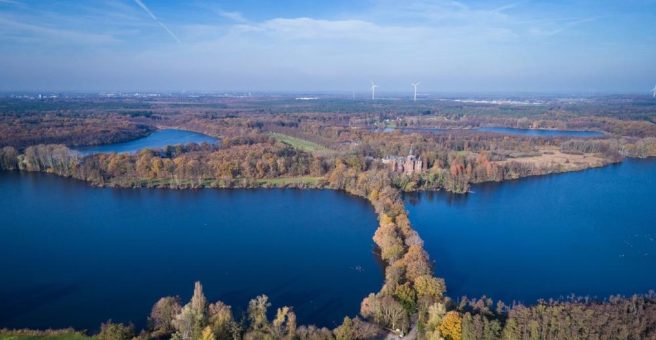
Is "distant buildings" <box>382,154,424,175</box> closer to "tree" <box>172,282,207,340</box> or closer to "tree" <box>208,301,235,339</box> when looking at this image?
"tree" <box>208,301,235,339</box>

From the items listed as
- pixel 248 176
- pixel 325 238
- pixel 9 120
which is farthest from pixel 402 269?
pixel 9 120

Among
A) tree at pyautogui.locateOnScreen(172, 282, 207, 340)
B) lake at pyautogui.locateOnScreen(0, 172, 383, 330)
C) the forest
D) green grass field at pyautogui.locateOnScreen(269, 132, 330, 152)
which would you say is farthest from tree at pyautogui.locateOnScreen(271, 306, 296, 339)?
green grass field at pyautogui.locateOnScreen(269, 132, 330, 152)

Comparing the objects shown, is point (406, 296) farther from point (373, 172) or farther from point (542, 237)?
point (373, 172)

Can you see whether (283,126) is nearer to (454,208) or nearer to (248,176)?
(248,176)

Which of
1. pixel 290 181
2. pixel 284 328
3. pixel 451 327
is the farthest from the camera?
pixel 290 181

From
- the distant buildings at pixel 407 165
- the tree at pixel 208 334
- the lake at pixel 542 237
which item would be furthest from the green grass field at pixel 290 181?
the tree at pixel 208 334

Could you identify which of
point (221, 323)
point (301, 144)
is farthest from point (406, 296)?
point (301, 144)

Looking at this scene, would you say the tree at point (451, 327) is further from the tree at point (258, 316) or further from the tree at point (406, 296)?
the tree at point (258, 316)

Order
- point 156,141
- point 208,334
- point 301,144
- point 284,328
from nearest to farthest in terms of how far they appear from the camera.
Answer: point 208,334, point 284,328, point 301,144, point 156,141
